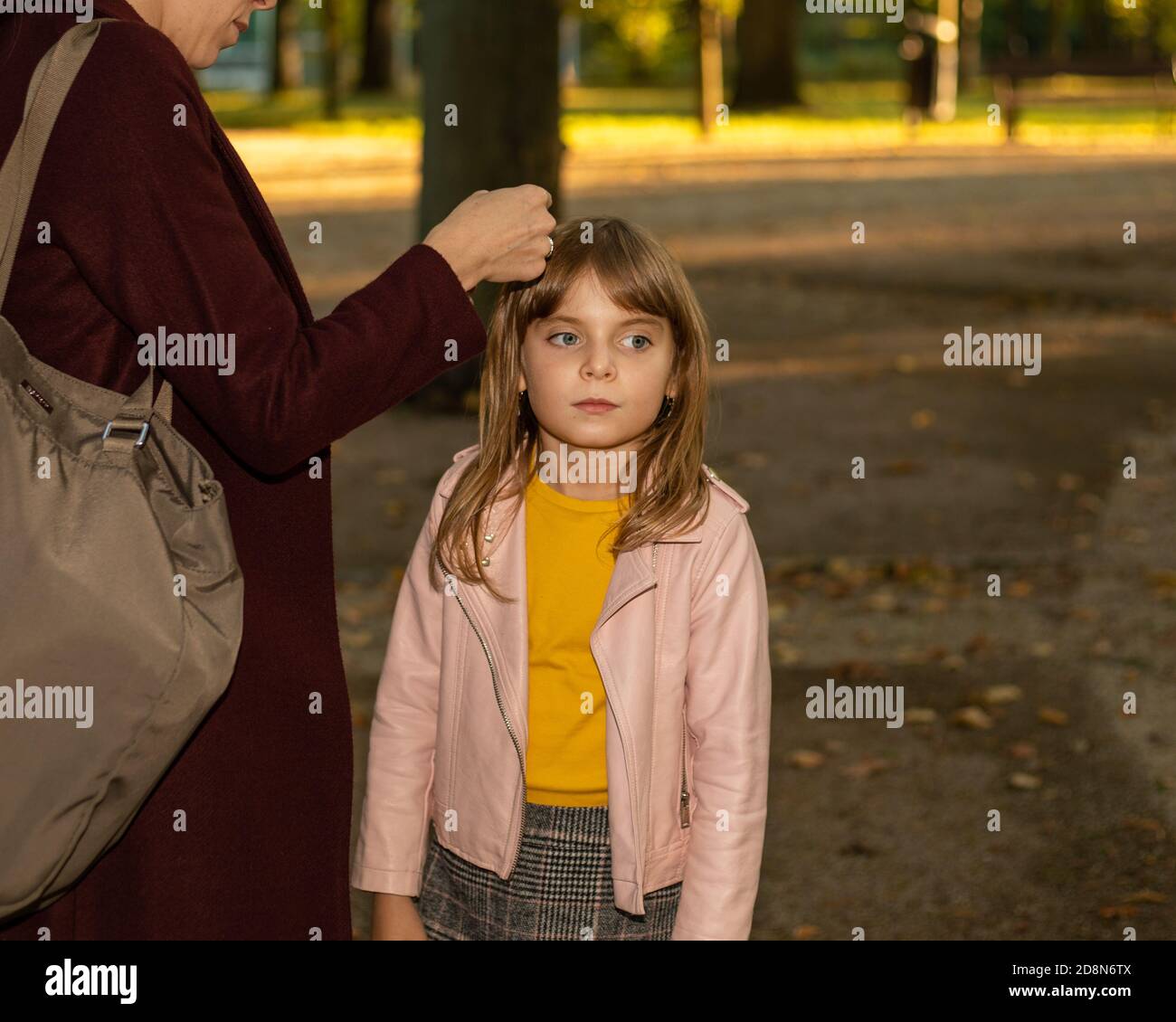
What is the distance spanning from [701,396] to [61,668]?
47.9 inches

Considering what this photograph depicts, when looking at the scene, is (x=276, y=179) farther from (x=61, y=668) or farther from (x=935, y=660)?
(x=61, y=668)

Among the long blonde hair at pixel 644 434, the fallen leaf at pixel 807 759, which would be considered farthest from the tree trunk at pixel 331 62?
the long blonde hair at pixel 644 434

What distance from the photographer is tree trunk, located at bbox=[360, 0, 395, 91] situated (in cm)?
4253

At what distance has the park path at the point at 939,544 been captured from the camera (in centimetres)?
480

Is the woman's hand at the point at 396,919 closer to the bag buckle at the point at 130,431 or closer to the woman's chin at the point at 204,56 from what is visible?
the bag buckle at the point at 130,431

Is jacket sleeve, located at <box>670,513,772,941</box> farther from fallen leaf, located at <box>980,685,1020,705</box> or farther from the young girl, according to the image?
fallen leaf, located at <box>980,685,1020,705</box>

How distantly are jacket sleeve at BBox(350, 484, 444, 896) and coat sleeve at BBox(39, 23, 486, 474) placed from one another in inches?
26.8

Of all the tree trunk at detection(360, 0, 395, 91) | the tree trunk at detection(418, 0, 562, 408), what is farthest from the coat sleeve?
the tree trunk at detection(360, 0, 395, 91)

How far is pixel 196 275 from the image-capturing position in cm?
221

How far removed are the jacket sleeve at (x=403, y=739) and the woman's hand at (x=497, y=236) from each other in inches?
21.9

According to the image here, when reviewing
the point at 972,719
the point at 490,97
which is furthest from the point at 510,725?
the point at 490,97

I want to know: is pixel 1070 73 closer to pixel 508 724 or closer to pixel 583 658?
pixel 583 658

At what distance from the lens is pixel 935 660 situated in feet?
20.7

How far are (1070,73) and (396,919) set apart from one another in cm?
2563
